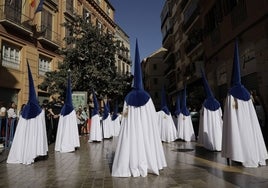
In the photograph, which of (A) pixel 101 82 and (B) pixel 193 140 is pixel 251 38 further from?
(A) pixel 101 82

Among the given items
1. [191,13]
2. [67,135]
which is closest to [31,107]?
[67,135]

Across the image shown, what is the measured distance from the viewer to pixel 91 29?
2038 centimetres

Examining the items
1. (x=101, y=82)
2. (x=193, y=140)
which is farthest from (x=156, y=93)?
(x=193, y=140)

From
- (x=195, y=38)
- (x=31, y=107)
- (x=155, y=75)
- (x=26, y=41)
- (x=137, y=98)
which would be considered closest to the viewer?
(x=137, y=98)

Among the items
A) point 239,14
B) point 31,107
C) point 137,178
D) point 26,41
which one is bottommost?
point 137,178

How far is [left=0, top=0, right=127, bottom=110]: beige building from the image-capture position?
66.5ft

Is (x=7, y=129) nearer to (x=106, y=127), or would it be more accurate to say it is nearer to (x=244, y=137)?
(x=106, y=127)

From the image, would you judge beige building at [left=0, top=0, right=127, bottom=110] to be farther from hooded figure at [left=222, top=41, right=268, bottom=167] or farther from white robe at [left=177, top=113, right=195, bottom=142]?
hooded figure at [left=222, top=41, right=268, bottom=167]

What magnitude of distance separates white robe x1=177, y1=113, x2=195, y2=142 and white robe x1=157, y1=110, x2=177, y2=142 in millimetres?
409

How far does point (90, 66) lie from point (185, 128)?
28.1 feet

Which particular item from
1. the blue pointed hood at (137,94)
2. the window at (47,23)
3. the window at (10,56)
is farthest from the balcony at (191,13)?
the blue pointed hood at (137,94)

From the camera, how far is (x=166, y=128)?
1462 cm

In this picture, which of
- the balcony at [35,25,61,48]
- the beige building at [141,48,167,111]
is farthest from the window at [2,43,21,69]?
the beige building at [141,48,167,111]

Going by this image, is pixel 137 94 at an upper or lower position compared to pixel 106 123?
upper
